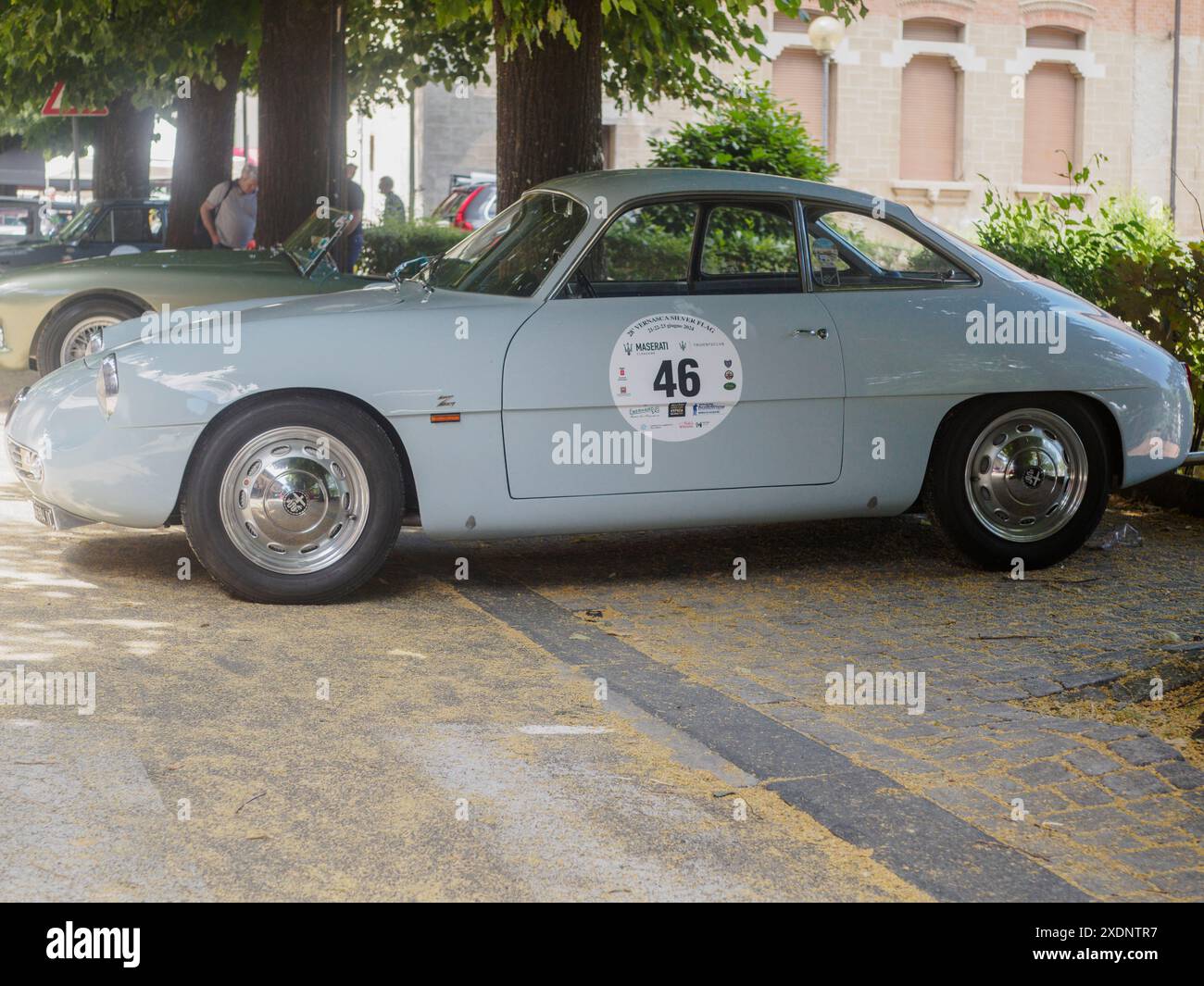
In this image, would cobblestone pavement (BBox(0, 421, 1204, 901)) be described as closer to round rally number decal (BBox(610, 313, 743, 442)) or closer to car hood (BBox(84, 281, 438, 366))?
round rally number decal (BBox(610, 313, 743, 442))

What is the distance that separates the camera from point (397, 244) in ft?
57.8

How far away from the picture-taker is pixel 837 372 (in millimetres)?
6645

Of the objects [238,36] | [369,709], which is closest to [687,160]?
[238,36]

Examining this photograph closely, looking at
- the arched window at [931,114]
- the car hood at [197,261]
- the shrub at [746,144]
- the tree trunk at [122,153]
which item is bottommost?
the car hood at [197,261]

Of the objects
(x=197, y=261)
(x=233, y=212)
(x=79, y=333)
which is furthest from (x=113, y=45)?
(x=197, y=261)

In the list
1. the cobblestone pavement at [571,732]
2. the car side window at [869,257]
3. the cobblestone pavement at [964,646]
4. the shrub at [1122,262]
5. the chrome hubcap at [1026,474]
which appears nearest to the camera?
the cobblestone pavement at [571,732]

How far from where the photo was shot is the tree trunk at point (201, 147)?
19312mm

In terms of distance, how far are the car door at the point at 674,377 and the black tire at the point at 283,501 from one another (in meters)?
0.51

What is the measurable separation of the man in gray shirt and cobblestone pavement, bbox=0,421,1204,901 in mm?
9379

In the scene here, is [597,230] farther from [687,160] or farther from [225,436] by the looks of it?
[687,160]

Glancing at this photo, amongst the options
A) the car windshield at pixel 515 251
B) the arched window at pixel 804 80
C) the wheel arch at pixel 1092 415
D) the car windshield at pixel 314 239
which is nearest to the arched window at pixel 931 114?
the arched window at pixel 804 80

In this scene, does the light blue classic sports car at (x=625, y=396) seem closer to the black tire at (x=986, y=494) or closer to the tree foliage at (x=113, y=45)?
the black tire at (x=986, y=494)

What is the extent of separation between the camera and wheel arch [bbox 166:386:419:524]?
611 cm

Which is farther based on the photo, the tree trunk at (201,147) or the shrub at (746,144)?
the tree trunk at (201,147)
